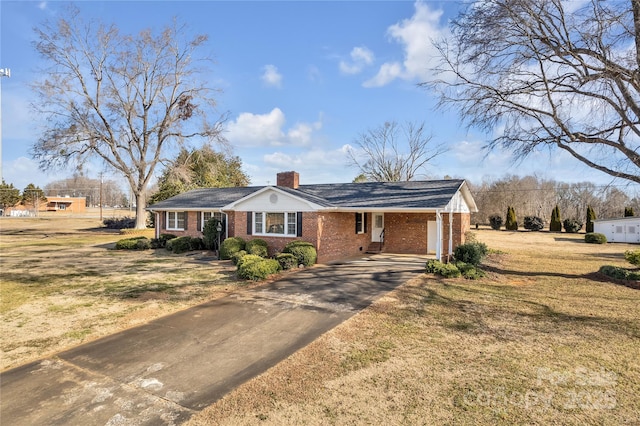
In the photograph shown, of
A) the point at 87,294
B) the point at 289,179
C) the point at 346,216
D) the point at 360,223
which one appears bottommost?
the point at 87,294

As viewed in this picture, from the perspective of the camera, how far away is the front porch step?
19047mm

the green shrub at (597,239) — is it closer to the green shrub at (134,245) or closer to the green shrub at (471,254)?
the green shrub at (471,254)

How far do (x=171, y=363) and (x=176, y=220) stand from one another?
1841 cm

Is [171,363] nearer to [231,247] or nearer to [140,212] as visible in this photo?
[231,247]

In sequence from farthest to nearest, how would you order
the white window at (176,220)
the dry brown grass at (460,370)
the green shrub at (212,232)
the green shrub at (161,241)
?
the white window at (176,220)
the green shrub at (161,241)
the green shrub at (212,232)
the dry brown grass at (460,370)

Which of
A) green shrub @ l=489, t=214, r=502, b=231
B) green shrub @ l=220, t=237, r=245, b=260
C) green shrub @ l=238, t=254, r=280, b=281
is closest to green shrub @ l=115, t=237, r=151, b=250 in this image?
green shrub @ l=220, t=237, r=245, b=260

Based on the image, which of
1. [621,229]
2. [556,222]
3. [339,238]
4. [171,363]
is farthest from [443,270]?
[556,222]

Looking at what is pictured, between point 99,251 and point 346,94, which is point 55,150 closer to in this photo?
point 99,251

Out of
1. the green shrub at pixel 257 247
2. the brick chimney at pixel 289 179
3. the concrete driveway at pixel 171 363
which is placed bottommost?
the concrete driveway at pixel 171 363

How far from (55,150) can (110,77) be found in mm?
8058

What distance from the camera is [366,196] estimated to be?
56.3ft

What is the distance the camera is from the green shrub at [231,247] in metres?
15.9

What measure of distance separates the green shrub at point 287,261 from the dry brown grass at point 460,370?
5.49m

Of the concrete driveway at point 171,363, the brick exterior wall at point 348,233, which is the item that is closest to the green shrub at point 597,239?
the brick exterior wall at point 348,233
